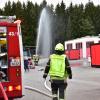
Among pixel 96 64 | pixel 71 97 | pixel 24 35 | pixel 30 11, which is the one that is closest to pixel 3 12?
pixel 30 11

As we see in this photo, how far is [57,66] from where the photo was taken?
38.9 ft

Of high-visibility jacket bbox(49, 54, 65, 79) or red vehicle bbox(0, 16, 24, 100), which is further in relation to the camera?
red vehicle bbox(0, 16, 24, 100)

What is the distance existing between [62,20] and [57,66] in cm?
12585

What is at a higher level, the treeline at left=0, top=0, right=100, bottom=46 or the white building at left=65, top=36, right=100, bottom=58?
the treeline at left=0, top=0, right=100, bottom=46

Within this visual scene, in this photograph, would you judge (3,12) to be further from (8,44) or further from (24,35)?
(8,44)

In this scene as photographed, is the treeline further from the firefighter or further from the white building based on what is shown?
the firefighter

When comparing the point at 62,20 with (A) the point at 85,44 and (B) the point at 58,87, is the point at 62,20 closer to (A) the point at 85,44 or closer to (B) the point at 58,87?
(A) the point at 85,44

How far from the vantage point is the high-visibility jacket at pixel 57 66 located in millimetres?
11828

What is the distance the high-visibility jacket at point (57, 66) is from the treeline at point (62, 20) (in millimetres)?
112089

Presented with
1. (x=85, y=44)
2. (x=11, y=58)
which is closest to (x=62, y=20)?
(x=85, y=44)

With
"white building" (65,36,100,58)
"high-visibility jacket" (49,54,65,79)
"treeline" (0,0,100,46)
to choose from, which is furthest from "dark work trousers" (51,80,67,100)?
"treeline" (0,0,100,46)

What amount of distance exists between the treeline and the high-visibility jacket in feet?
368

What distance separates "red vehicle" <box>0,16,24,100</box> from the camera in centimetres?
1316

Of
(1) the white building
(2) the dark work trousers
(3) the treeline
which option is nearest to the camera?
(2) the dark work trousers
